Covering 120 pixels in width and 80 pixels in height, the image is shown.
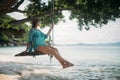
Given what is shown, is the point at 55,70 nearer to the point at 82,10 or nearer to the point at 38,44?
the point at 82,10

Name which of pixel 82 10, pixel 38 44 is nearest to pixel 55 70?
pixel 82 10

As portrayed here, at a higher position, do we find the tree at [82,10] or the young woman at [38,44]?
the tree at [82,10]

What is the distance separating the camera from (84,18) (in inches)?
1067

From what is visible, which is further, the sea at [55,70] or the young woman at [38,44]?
the sea at [55,70]

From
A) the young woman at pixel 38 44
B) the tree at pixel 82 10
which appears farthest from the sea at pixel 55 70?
the tree at pixel 82 10

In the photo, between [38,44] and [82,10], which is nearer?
[38,44]

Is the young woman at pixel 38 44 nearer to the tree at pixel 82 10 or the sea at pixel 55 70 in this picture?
the sea at pixel 55 70

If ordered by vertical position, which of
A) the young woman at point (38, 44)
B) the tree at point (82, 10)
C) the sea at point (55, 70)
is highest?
the tree at point (82, 10)

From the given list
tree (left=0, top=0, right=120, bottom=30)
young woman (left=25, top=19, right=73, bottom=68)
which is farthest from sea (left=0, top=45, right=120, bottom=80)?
tree (left=0, top=0, right=120, bottom=30)

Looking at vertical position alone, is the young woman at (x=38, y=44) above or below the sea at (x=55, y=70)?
above

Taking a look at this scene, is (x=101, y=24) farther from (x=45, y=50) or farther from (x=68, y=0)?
(x=45, y=50)

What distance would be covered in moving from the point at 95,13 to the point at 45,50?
12.3 m

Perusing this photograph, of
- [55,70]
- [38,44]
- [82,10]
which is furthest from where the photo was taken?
[55,70]

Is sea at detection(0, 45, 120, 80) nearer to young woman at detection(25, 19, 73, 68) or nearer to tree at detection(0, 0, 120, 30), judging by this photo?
young woman at detection(25, 19, 73, 68)
